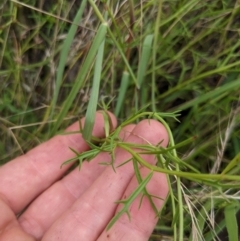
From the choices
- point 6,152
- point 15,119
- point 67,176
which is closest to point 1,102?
point 15,119

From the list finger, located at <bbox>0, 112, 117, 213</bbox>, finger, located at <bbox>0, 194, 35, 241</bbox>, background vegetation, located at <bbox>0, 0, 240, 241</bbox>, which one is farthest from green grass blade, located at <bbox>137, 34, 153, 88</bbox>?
finger, located at <bbox>0, 194, 35, 241</bbox>

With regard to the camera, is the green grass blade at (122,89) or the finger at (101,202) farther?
the green grass blade at (122,89)

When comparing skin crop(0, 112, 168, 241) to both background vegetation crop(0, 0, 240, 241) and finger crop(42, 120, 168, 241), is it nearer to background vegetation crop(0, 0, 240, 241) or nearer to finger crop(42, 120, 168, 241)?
finger crop(42, 120, 168, 241)

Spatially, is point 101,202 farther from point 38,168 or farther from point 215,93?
point 215,93

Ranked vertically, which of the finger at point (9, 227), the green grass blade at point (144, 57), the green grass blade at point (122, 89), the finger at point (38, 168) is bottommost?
the finger at point (9, 227)

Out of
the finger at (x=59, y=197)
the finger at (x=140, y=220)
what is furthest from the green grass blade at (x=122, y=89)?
the finger at (x=140, y=220)

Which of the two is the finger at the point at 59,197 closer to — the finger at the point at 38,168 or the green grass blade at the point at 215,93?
the finger at the point at 38,168
